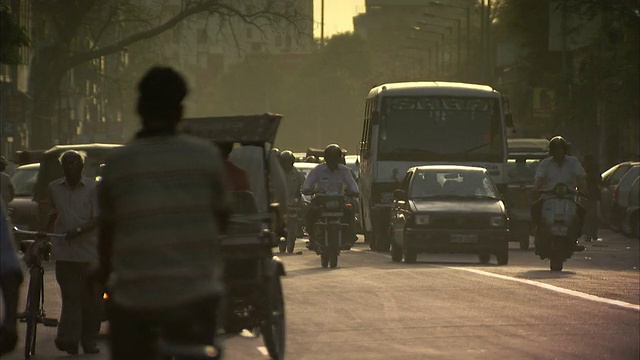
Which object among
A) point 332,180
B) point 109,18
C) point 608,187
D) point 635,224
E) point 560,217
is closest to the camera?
point 560,217

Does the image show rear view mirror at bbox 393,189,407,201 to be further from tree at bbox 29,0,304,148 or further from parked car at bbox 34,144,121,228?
tree at bbox 29,0,304,148

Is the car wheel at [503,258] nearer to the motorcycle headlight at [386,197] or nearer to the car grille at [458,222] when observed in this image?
the car grille at [458,222]

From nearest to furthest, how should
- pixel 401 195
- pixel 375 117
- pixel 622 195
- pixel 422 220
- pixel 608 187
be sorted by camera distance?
1. pixel 422 220
2. pixel 401 195
3. pixel 375 117
4. pixel 622 195
5. pixel 608 187

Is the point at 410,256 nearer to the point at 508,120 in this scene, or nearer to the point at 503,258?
the point at 503,258

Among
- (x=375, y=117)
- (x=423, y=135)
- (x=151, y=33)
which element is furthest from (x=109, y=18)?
(x=423, y=135)

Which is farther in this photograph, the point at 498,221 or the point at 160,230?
the point at 498,221

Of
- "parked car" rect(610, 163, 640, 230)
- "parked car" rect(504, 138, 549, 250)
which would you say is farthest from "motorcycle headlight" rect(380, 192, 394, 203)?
"parked car" rect(610, 163, 640, 230)

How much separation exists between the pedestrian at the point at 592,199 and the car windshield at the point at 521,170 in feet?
4.71

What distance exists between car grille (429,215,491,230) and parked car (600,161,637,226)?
15042 millimetres

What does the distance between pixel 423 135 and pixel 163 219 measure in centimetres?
2862

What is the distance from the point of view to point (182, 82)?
738cm

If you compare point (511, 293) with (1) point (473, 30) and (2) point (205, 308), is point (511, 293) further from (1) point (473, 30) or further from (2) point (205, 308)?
(1) point (473, 30)

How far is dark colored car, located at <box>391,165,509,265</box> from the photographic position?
27656mm

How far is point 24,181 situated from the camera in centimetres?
3666
